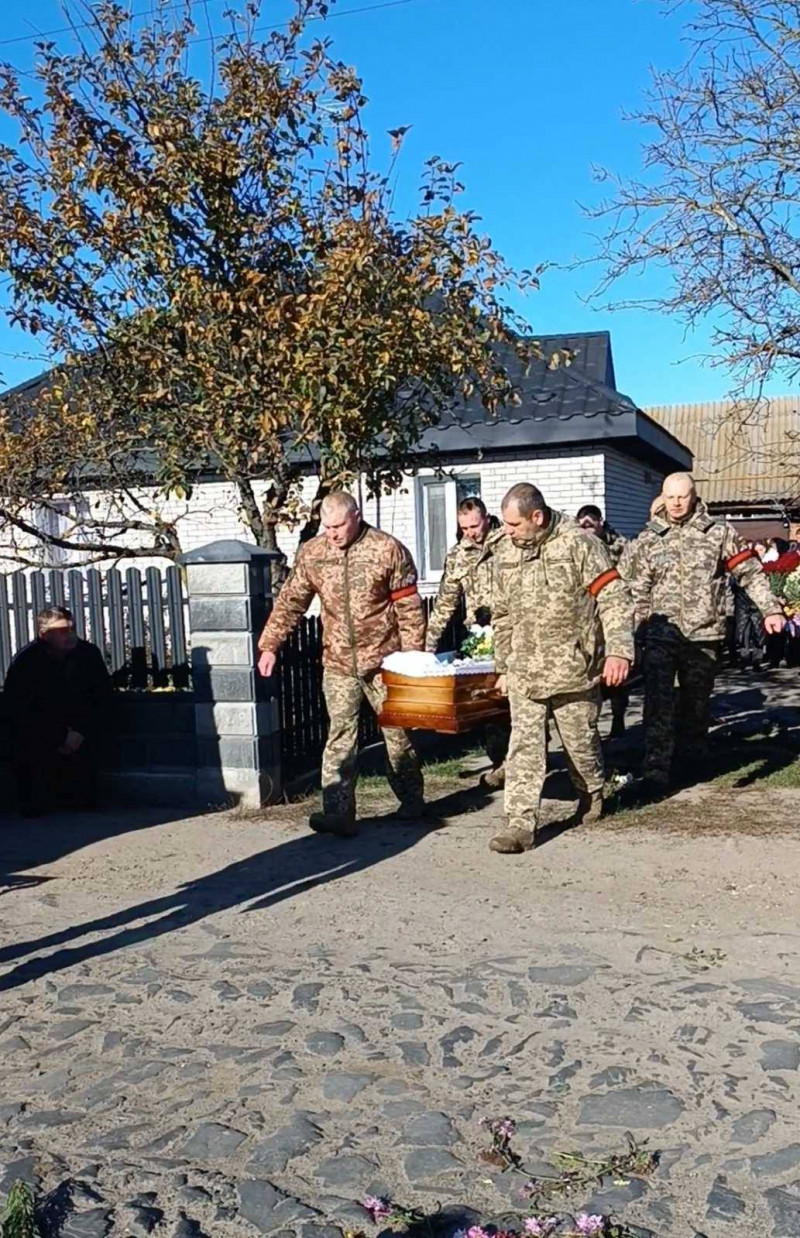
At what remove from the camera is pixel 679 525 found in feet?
25.9

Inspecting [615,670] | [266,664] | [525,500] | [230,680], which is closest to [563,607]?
[615,670]

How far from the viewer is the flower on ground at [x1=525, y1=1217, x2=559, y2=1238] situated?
10.3ft

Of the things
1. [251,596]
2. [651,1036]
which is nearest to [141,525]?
[251,596]

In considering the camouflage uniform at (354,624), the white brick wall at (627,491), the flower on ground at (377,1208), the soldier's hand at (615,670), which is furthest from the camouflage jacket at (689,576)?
the white brick wall at (627,491)

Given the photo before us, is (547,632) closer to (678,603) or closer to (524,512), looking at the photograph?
(524,512)

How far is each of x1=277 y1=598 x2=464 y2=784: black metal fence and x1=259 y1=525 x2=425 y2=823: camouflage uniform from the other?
1.38m

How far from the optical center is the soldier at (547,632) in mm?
6793

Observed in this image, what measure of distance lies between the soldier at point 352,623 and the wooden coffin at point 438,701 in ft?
0.64

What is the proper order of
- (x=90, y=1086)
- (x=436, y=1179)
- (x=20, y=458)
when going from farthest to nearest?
(x=20, y=458) < (x=90, y=1086) < (x=436, y=1179)

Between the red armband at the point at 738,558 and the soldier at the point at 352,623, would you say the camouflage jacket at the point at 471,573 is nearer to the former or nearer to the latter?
the soldier at the point at 352,623

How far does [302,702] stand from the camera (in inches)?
357

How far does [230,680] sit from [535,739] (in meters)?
2.32

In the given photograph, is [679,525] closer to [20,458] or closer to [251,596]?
[251,596]

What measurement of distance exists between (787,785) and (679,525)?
6.19 feet
